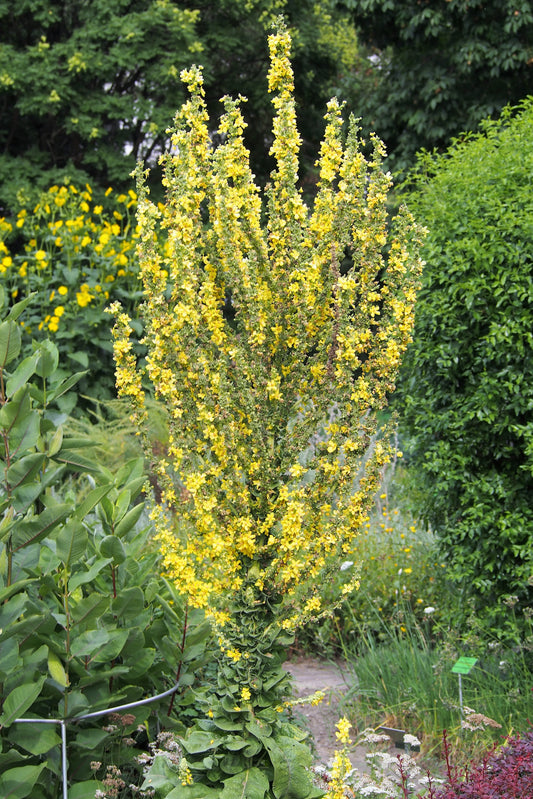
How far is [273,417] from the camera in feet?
8.46

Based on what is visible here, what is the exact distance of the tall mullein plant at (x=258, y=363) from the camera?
2398 millimetres

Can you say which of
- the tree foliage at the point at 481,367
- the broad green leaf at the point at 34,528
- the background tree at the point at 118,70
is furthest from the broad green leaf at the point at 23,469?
the background tree at the point at 118,70

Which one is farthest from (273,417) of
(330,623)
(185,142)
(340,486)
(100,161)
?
(100,161)

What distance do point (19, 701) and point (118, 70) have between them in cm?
1235

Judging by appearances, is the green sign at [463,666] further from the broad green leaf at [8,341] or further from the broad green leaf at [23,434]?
Result: the broad green leaf at [8,341]

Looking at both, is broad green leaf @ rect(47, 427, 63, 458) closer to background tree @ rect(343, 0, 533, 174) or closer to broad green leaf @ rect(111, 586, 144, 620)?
broad green leaf @ rect(111, 586, 144, 620)

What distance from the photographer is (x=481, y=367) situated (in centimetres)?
396

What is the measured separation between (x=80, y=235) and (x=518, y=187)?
19.1 feet

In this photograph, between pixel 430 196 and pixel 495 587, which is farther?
pixel 430 196

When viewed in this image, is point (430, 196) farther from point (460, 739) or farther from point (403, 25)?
point (403, 25)

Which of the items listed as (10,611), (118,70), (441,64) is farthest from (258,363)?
(118,70)

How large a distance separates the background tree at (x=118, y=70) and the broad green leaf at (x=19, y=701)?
10.1m

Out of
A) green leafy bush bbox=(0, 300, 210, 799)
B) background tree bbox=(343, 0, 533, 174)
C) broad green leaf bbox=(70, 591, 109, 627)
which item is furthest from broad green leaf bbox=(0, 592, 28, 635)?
background tree bbox=(343, 0, 533, 174)

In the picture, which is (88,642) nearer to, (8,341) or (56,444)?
(56,444)
